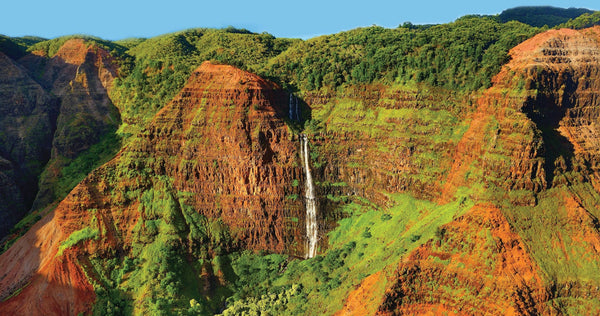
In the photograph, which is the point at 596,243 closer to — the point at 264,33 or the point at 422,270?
the point at 422,270

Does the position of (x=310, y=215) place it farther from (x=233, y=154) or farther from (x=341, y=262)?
(x=233, y=154)

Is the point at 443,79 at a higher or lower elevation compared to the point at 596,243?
higher

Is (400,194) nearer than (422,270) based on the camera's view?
No

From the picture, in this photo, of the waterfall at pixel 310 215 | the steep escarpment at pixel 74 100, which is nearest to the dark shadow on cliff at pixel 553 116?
the waterfall at pixel 310 215

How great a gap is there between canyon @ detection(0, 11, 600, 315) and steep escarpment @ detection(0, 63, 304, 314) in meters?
0.17

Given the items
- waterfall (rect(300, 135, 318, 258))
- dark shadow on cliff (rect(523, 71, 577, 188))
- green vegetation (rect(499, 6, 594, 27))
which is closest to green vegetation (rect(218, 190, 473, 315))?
waterfall (rect(300, 135, 318, 258))

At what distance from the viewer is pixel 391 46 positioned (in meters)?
65.2

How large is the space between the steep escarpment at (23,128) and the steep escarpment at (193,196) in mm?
18486

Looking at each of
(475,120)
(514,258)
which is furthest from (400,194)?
(514,258)

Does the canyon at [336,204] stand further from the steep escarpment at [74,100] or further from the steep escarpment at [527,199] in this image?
the steep escarpment at [74,100]

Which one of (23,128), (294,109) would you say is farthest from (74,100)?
(294,109)

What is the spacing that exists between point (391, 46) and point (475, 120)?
17.0 m

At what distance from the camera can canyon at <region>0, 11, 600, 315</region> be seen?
4553 centimetres

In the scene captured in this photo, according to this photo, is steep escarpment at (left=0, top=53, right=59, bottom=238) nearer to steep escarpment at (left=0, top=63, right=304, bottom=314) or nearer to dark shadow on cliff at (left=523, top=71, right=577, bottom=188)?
steep escarpment at (left=0, top=63, right=304, bottom=314)
